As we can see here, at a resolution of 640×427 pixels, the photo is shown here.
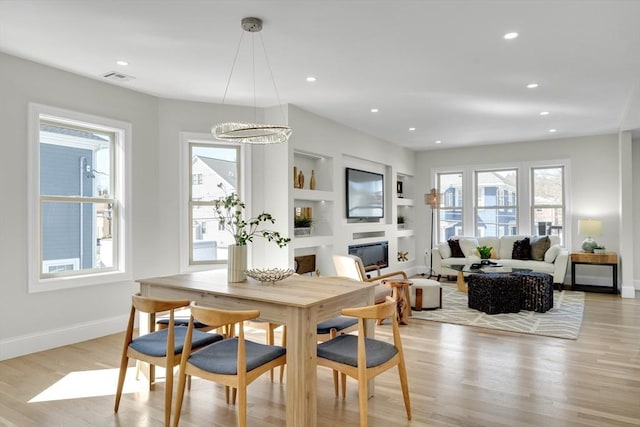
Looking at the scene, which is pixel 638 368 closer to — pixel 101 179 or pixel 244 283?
pixel 244 283

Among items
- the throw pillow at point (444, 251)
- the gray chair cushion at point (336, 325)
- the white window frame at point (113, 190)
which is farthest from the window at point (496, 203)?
the white window frame at point (113, 190)

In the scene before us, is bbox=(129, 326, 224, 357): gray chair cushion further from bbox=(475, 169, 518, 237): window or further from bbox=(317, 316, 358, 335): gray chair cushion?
bbox=(475, 169, 518, 237): window

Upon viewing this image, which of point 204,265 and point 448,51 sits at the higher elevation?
point 448,51

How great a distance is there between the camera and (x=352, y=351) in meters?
2.67

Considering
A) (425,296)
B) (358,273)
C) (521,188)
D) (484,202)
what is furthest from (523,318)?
(484,202)

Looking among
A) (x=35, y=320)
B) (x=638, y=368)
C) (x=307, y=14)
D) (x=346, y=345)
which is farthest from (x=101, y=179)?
(x=638, y=368)

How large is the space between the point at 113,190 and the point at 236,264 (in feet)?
8.62

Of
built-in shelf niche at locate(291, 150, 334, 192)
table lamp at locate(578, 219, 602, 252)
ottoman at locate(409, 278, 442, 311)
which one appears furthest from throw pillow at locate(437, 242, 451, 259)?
built-in shelf niche at locate(291, 150, 334, 192)

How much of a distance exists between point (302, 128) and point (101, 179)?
2604 millimetres

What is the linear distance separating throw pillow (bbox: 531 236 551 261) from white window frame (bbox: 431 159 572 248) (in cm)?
59

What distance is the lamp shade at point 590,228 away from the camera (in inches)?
293

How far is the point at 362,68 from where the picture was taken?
4441 millimetres

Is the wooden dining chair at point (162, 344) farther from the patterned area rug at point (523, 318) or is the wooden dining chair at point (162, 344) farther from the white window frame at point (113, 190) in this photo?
the patterned area rug at point (523, 318)

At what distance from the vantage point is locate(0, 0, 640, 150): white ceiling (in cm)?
318
